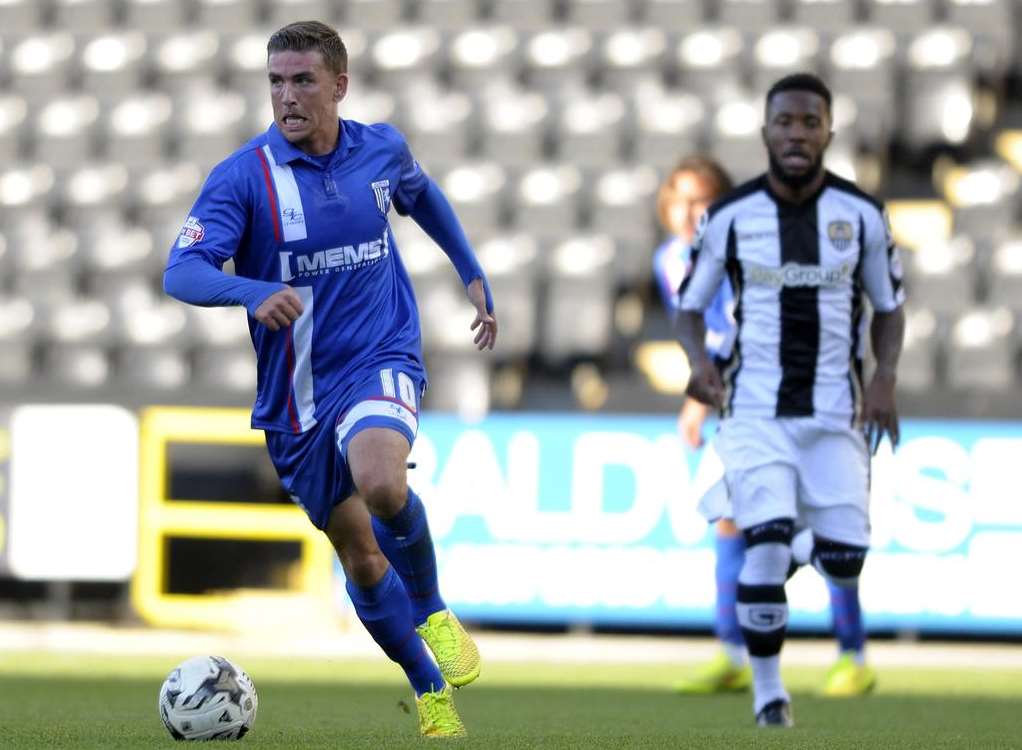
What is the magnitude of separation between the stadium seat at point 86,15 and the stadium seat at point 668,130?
6336 millimetres

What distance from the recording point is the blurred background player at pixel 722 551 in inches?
294

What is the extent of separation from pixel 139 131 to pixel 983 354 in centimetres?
791

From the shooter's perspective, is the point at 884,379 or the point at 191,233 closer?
the point at 191,233

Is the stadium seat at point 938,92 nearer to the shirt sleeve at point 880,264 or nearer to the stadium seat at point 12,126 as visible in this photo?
the stadium seat at point 12,126

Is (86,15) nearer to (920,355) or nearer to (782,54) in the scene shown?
(782,54)

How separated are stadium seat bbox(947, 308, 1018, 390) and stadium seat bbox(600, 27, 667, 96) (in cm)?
433

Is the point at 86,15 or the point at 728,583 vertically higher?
the point at 86,15

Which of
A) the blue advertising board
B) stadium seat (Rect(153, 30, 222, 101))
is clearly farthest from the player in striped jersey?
stadium seat (Rect(153, 30, 222, 101))

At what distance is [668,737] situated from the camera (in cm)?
519

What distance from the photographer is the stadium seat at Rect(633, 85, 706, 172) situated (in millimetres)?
13897

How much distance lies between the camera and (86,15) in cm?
1825

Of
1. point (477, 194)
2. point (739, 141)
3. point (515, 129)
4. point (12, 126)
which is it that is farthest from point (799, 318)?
point (12, 126)

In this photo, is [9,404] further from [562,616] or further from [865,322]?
[865,322]

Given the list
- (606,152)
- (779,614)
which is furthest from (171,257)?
(606,152)
